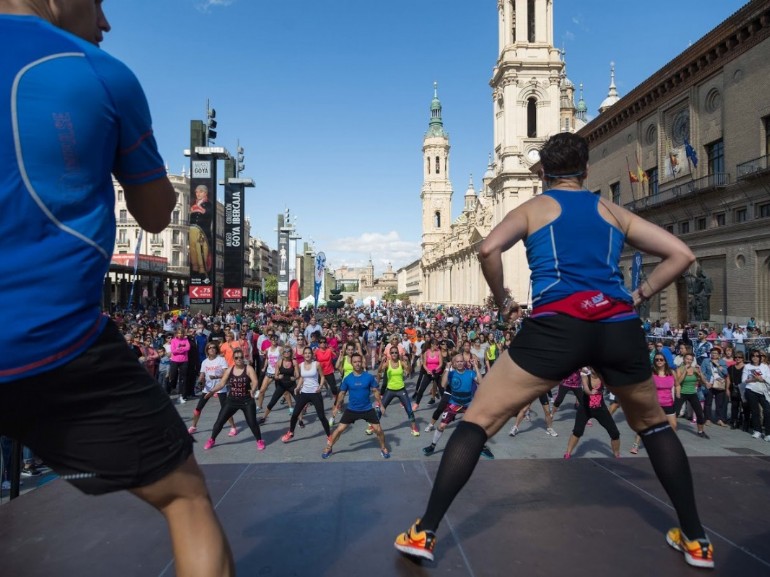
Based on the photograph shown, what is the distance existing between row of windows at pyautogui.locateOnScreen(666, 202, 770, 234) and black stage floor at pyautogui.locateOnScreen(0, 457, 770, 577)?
25290 mm

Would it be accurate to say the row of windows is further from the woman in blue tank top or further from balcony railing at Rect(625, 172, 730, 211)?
the woman in blue tank top

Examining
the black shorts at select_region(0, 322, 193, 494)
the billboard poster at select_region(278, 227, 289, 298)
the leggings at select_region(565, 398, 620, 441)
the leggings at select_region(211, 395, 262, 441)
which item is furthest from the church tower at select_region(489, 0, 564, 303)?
the black shorts at select_region(0, 322, 193, 494)

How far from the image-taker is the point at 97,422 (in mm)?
1291

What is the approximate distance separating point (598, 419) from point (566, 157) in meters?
6.93

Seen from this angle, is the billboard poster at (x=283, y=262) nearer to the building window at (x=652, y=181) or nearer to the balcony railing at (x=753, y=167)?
the building window at (x=652, y=181)

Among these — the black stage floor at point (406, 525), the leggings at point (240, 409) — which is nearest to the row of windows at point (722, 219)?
the leggings at point (240, 409)

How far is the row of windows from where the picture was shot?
2419cm

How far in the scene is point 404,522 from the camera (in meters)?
2.79

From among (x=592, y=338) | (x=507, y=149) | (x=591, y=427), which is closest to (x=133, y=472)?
(x=592, y=338)

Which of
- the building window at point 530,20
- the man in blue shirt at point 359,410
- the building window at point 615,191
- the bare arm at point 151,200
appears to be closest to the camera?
the bare arm at point 151,200

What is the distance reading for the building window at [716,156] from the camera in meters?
28.0

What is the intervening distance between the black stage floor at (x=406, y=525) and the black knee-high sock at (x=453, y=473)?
0.20 metres

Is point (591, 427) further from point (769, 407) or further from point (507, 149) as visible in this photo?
point (507, 149)

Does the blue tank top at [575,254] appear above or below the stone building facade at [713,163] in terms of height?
below
